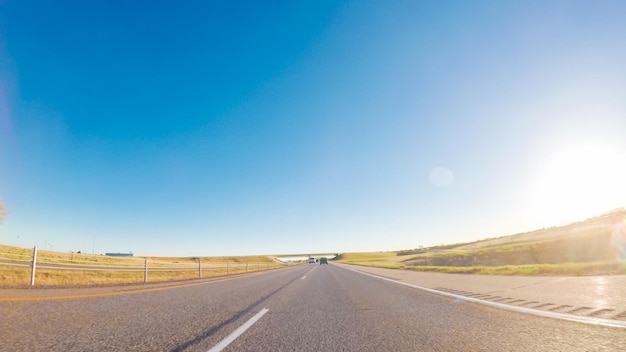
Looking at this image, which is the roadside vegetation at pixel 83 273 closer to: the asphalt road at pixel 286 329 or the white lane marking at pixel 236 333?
the asphalt road at pixel 286 329

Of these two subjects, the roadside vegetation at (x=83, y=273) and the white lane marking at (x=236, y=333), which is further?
the roadside vegetation at (x=83, y=273)

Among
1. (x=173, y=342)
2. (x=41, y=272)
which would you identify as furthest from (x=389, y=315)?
(x=41, y=272)

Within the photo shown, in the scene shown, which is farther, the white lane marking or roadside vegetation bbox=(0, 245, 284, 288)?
roadside vegetation bbox=(0, 245, 284, 288)

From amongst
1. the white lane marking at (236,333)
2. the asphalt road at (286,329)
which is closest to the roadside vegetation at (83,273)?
the asphalt road at (286,329)

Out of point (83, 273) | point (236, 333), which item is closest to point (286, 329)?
point (236, 333)

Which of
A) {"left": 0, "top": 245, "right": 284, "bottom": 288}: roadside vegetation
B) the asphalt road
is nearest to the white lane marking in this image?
the asphalt road

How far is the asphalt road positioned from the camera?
10.8 feet

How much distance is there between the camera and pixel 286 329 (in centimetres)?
433

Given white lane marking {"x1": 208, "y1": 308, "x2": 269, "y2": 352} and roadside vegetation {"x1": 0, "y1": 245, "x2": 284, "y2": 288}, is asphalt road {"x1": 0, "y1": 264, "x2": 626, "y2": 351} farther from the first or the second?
roadside vegetation {"x1": 0, "y1": 245, "x2": 284, "y2": 288}

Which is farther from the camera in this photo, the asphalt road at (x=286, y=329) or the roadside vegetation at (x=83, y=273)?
the roadside vegetation at (x=83, y=273)

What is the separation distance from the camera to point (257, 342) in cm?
353

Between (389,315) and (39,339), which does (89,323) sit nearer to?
(39,339)

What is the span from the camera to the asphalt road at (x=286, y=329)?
10.8ft

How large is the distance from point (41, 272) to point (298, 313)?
19509 millimetres
